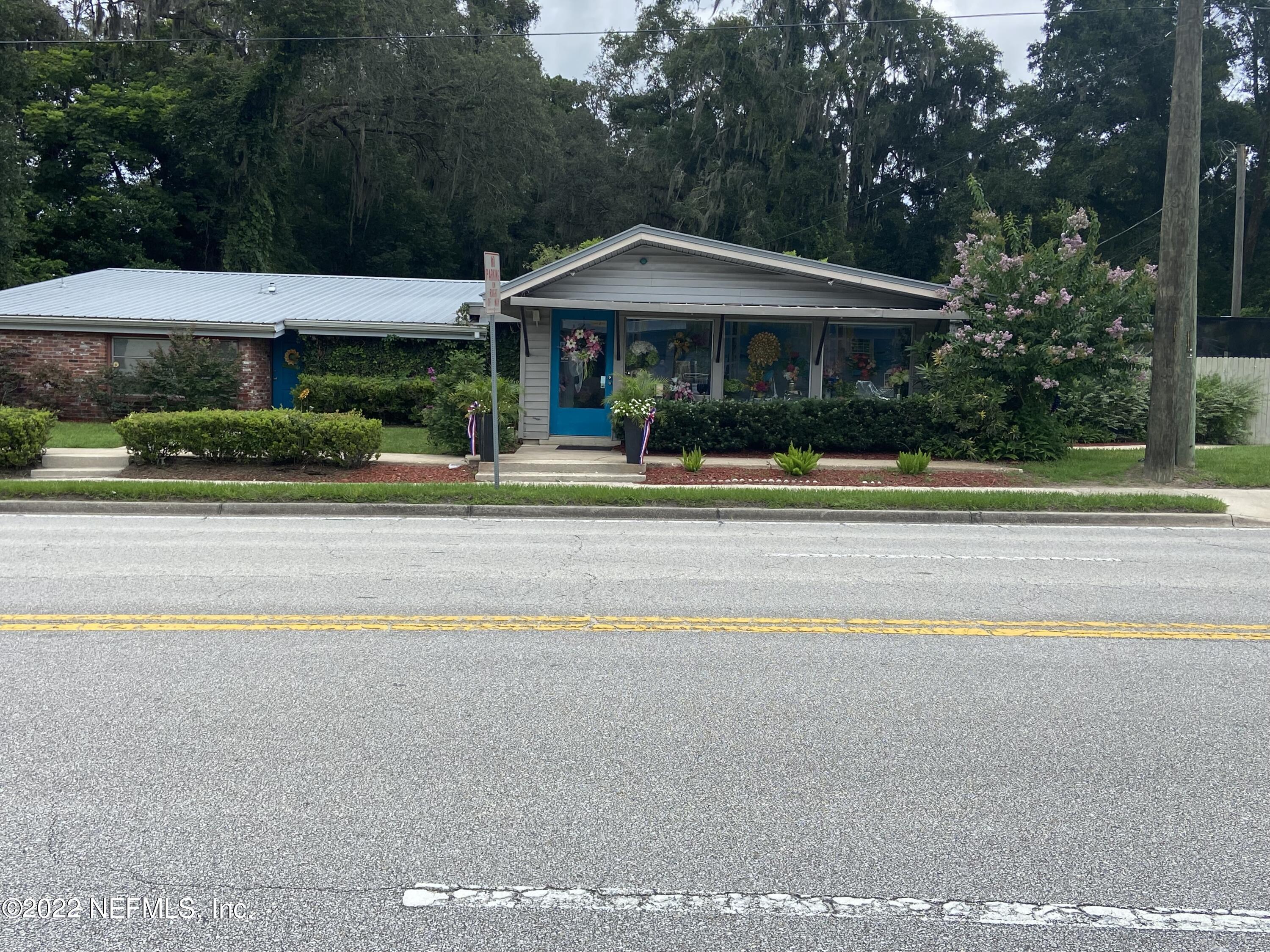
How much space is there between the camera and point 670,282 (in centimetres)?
2005

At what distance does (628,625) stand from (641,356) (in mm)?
13610

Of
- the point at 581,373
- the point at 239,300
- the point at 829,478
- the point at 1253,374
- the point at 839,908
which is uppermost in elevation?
the point at 239,300

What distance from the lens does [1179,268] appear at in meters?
15.4

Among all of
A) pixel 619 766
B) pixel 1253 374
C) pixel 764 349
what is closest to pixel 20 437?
pixel 764 349

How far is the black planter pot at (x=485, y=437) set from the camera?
57.3 ft

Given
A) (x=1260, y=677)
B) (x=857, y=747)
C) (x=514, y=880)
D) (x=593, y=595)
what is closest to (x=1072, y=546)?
(x=1260, y=677)

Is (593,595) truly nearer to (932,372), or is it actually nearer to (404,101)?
(932,372)

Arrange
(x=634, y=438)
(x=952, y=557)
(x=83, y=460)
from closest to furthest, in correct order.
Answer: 1. (x=952, y=557)
2. (x=83, y=460)
3. (x=634, y=438)

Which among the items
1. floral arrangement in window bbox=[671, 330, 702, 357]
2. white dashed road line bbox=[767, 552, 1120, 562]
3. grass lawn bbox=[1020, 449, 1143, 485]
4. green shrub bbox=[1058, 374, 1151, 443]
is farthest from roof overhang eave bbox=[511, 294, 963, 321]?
white dashed road line bbox=[767, 552, 1120, 562]

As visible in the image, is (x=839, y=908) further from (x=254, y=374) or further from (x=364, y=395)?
(x=254, y=374)

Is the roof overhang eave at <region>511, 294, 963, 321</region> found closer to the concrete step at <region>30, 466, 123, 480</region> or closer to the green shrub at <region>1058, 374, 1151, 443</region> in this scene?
the green shrub at <region>1058, 374, 1151, 443</region>

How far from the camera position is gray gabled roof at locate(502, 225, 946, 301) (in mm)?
19266

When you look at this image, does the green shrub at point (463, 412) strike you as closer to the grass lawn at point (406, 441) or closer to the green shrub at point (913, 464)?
the grass lawn at point (406, 441)

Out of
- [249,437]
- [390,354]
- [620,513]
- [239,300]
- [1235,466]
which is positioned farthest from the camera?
[239,300]
